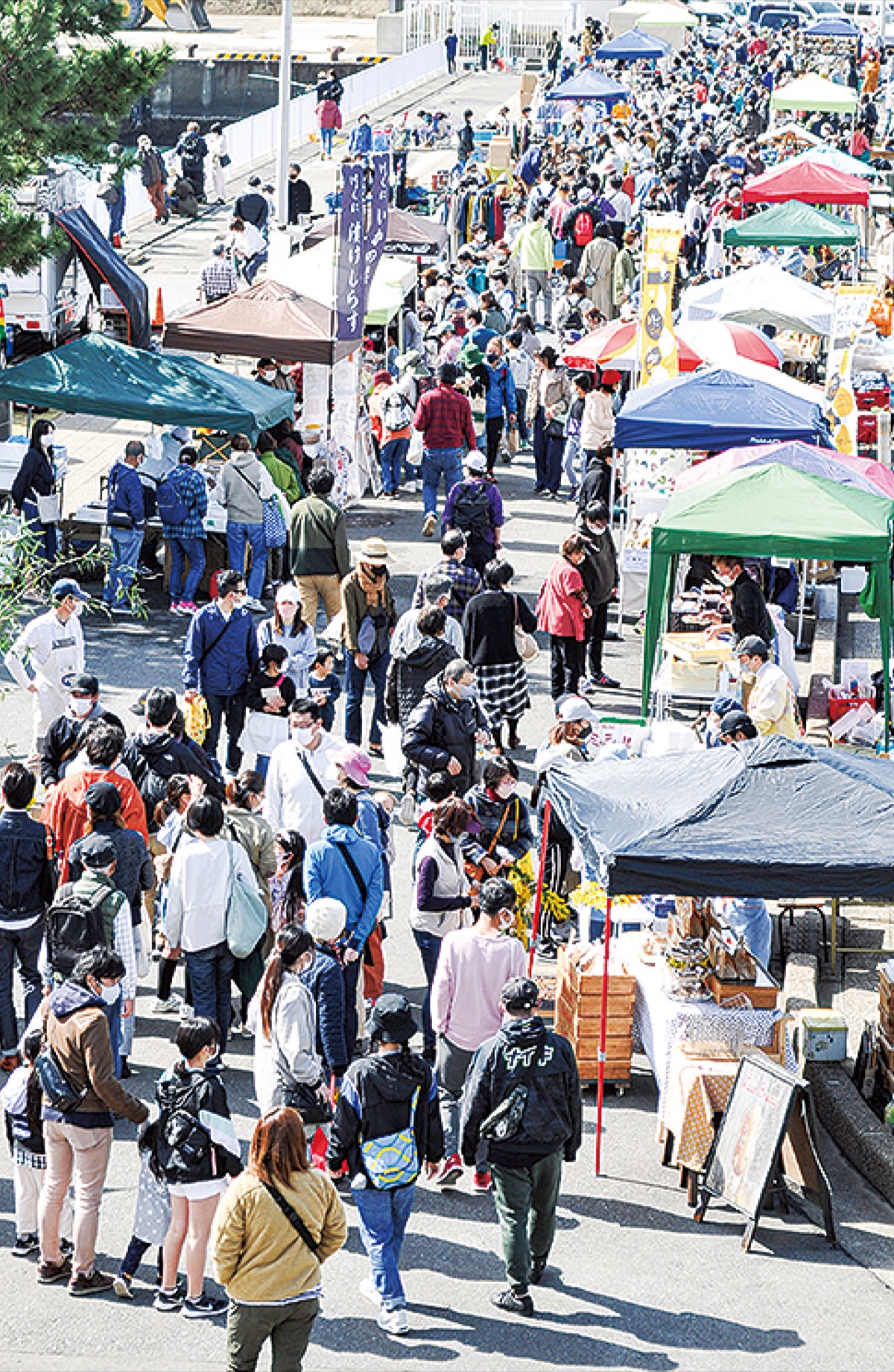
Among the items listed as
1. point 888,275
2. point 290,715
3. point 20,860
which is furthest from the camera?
point 888,275

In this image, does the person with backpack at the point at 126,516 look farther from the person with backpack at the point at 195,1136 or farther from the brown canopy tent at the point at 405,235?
the person with backpack at the point at 195,1136

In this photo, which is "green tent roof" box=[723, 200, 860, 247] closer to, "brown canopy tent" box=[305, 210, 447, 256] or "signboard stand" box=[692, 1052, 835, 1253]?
"brown canopy tent" box=[305, 210, 447, 256]

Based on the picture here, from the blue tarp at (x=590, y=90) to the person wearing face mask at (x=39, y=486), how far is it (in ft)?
90.1

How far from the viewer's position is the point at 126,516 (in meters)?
16.2

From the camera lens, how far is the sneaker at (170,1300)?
7518mm

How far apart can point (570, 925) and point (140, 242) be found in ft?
88.8

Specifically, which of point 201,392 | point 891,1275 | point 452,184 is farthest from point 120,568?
point 452,184

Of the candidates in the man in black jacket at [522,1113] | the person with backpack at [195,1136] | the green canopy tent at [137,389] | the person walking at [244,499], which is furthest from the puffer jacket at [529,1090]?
the green canopy tent at [137,389]

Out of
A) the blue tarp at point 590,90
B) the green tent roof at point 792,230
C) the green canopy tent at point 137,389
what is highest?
the blue tarp at point 590,90

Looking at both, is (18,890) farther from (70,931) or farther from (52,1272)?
(52,1272)

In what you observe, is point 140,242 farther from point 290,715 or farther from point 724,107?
point 290,715

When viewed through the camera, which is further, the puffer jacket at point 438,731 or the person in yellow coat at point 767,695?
the person in yellow coat at point 767,695

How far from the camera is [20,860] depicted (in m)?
8.98

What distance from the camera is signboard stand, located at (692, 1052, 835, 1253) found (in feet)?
27.3
